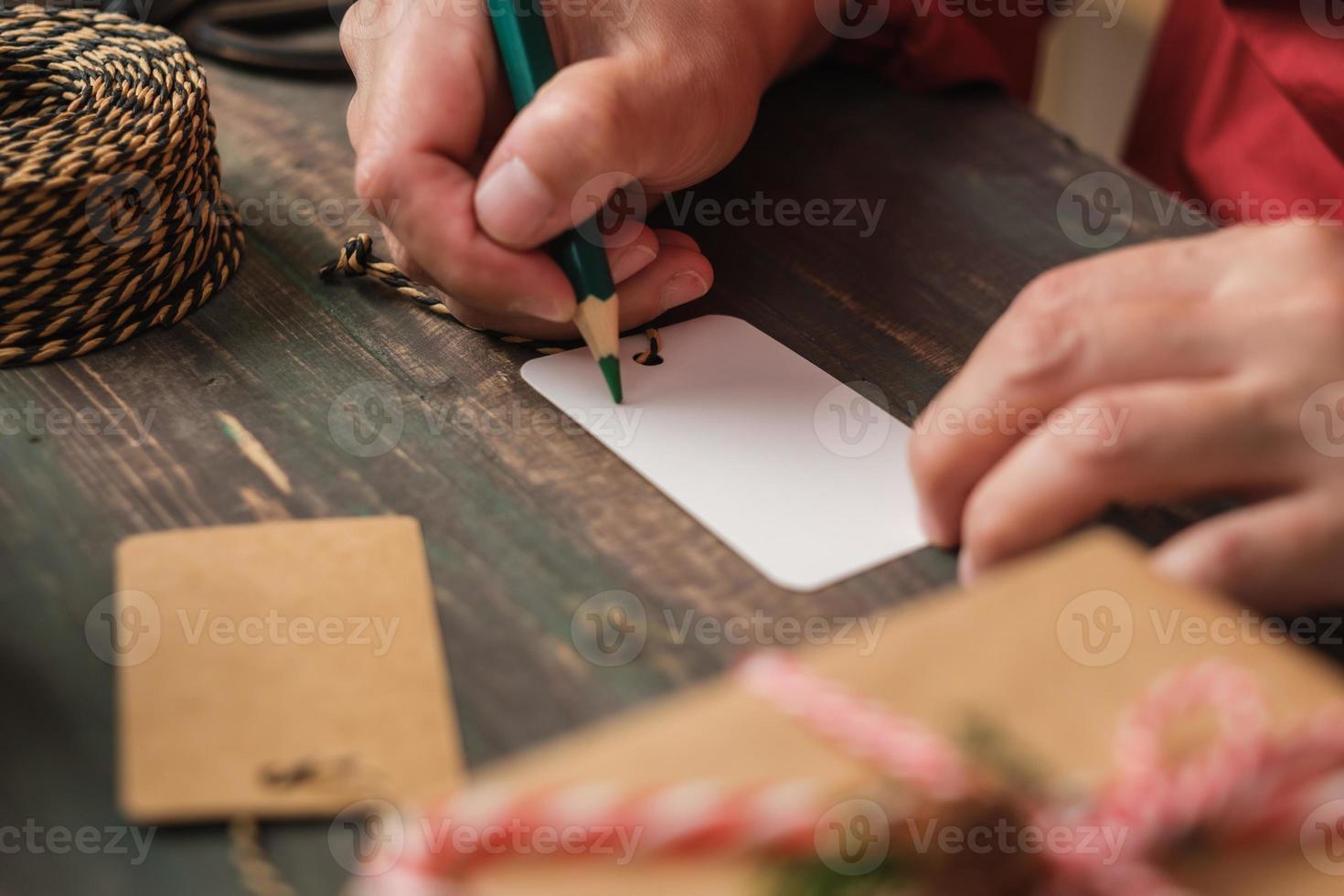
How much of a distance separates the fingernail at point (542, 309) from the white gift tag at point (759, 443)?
28 millimetres

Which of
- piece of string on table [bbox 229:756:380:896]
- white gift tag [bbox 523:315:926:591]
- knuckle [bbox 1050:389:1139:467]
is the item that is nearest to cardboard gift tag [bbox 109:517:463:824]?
piece of string on table [bbox 229:756:380:896]

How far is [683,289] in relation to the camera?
2.27ft

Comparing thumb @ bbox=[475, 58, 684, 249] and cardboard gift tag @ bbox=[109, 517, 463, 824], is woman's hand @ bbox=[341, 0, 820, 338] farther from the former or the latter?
cardboard gift tag @ bbox=[109, 517, 463, 824]

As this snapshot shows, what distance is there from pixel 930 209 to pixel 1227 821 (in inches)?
20.9

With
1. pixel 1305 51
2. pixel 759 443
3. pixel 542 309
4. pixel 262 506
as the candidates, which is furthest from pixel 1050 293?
pixel 1305 51

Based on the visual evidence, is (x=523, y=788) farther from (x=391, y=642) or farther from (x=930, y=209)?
(x=930, y=209)

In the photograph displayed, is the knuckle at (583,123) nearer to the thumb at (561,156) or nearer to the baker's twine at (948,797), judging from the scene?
the thumb at (561,156)

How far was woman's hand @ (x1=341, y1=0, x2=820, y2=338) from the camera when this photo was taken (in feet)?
2.01

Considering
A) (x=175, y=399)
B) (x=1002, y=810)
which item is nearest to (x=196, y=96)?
(x=175, y=399)

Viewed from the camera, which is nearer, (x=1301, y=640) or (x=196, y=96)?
(x=1301, y=640)

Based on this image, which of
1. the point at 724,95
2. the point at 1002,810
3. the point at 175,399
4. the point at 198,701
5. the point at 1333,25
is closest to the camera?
the point at 1002,810

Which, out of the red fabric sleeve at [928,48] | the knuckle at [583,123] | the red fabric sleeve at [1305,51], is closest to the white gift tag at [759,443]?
the knuckle at [583,123]

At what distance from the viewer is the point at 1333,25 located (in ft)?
2.81

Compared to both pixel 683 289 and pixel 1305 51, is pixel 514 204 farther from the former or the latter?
pixel 1305 51
